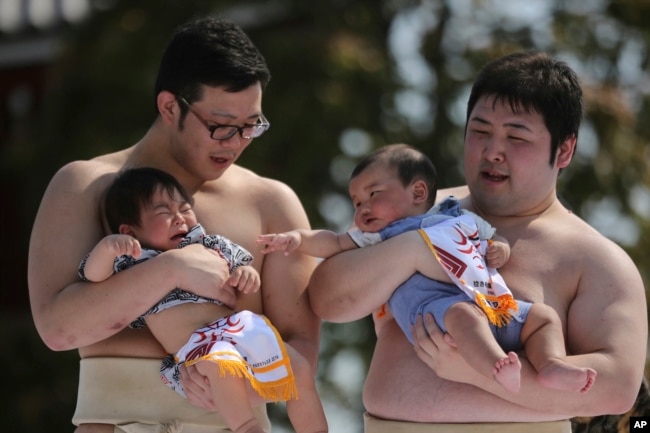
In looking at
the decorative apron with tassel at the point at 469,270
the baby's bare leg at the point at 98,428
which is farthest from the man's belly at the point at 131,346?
the decorative apron with tassel at the point at 469,270

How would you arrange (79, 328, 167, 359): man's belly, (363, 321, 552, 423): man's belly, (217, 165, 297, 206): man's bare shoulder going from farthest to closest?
(217, 165, 297, 206): man's bare shoulder
(79, 328, 167, 359): man's belly
(363, 321, 552, 423): man's belly

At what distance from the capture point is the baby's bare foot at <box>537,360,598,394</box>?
377 centimetres

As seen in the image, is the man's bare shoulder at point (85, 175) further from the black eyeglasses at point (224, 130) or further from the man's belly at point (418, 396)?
the man's belly at point (418, 396)

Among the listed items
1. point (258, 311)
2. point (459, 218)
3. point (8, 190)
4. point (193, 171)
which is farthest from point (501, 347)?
point (8, 190)

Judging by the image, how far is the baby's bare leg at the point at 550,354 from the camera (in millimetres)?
3773

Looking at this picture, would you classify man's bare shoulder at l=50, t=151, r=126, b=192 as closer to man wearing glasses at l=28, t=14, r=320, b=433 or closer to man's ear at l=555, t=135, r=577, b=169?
man wearing glasses at l=28, t=14, r=320, b=433

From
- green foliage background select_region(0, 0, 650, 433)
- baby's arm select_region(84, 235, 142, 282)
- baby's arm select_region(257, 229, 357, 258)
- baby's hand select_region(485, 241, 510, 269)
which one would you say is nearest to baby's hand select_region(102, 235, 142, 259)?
baby's arm select_region(84, 235, 142, 282)

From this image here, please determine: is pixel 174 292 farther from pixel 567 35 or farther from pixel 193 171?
pixel 567 35

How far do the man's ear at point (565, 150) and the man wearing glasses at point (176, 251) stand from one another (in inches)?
31.5

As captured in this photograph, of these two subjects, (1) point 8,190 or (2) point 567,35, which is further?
(1) point 8,190

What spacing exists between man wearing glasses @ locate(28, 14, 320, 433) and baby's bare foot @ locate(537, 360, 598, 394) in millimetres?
761

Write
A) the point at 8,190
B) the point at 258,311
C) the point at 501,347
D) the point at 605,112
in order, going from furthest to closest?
the point at 8,190
the point at 605,112
the point at 258,311
the point at 501,347

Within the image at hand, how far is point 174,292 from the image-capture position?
4004 millimetres

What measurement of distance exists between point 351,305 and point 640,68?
553 centimetres
